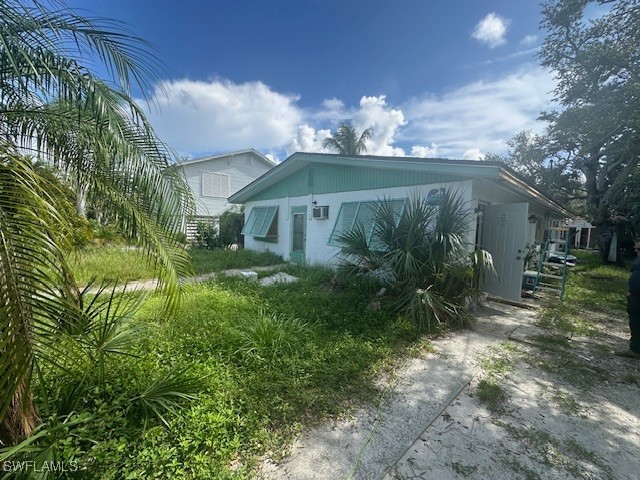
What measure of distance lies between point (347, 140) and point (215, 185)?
38.4 ft

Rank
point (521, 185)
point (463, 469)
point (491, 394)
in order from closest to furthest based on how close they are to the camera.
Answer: point (463, 469) < point (491, 394) < point (521, 185)

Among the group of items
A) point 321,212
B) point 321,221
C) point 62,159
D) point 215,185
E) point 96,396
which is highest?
point 215,185

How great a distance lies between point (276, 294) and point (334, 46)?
25.9 ft

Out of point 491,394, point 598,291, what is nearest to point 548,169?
point 598,291

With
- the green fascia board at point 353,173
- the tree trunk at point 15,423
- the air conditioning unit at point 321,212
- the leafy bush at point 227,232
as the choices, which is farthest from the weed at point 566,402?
the leafy bush at point 227,232

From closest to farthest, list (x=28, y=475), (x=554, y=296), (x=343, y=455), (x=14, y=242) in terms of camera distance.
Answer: (x=14, y=242) → (x=28, y=475) → (x=343, y=455) → (x=554, y=296)

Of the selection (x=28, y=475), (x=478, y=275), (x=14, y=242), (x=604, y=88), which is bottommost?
(x=28, y=475)

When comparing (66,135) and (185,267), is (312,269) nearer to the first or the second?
(185,267)

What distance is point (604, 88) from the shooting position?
1116 cm

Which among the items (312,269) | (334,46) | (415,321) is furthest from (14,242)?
(334,46)

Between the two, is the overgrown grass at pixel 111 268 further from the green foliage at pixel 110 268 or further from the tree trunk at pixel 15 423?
the tree trunk at pixel 15 423

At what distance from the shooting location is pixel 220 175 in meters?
18.7

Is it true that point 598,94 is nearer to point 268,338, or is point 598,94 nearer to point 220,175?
point 268,338

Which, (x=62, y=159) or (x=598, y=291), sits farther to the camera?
(x=598, y=291)
